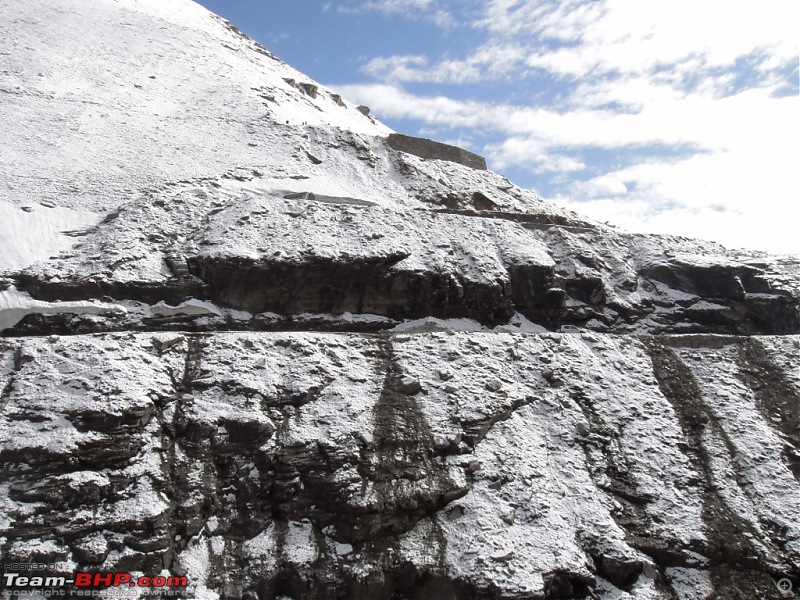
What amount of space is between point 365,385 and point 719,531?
941 cm

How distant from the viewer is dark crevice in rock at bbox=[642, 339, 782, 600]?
12.9 m

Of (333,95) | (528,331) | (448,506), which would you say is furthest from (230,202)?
(333,95)

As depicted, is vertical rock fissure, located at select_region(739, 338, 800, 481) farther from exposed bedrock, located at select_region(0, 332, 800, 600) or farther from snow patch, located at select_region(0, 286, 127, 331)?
snow patch, located at select_region(0, 286, 127, 331)

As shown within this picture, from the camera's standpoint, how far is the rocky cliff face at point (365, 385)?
39.1ft

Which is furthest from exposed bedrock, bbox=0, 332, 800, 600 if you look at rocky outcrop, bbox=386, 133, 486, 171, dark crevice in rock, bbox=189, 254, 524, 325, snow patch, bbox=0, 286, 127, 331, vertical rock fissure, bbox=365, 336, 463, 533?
rocky outcrop, bbox=386, 133, 486, 171

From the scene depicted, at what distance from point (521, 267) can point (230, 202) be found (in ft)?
38.0

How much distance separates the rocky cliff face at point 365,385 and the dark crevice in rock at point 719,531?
61mm

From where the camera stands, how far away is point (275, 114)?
3306 cm

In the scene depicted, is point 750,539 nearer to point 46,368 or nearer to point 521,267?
point 521,267

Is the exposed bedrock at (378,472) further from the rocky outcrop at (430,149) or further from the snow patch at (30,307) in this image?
the rocky outcrop at (430,149)

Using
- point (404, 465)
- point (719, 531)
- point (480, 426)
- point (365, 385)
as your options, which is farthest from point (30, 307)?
point (719, 531)

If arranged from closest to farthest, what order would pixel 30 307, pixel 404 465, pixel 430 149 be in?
pixel 404 465 → pixel 30 307 → pixel 430 149

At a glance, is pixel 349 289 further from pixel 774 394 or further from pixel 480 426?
pixel 774 394

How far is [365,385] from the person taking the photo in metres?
15.4
